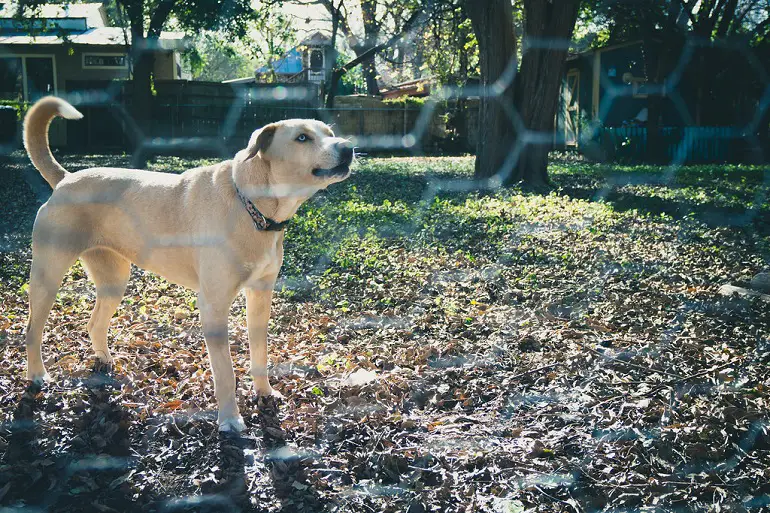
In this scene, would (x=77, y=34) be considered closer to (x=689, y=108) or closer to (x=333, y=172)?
(x=689, y=108)

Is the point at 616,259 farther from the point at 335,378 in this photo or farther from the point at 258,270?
the point at 258,270

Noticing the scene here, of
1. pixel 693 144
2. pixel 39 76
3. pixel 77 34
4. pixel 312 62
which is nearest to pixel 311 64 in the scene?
pixel 312 62

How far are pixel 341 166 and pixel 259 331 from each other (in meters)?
0.84

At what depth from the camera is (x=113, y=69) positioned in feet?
67.5

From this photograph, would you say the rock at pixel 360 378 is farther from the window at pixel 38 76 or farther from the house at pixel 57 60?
the window at pixel 38 76

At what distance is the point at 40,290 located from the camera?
9.59 ft

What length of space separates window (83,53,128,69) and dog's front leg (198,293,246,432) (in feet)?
65.6

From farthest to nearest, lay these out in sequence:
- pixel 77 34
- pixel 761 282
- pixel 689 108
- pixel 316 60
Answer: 1. pixel 316 60
2. pixel 77 34
3. pixel 689 108
4. pixel 761 282

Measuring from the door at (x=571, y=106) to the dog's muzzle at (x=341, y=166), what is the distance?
58.0 ft

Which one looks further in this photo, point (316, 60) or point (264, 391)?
point (316, 60)

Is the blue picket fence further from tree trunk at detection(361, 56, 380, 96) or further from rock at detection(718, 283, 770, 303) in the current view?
tree trunk at detection(361, 56, 380, 96)

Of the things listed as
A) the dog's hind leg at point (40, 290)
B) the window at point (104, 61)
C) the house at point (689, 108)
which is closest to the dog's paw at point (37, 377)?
the dog's hind leg at point (40, 290)

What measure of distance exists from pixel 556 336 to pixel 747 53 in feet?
40.4

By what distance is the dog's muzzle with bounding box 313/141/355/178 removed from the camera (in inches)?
102
